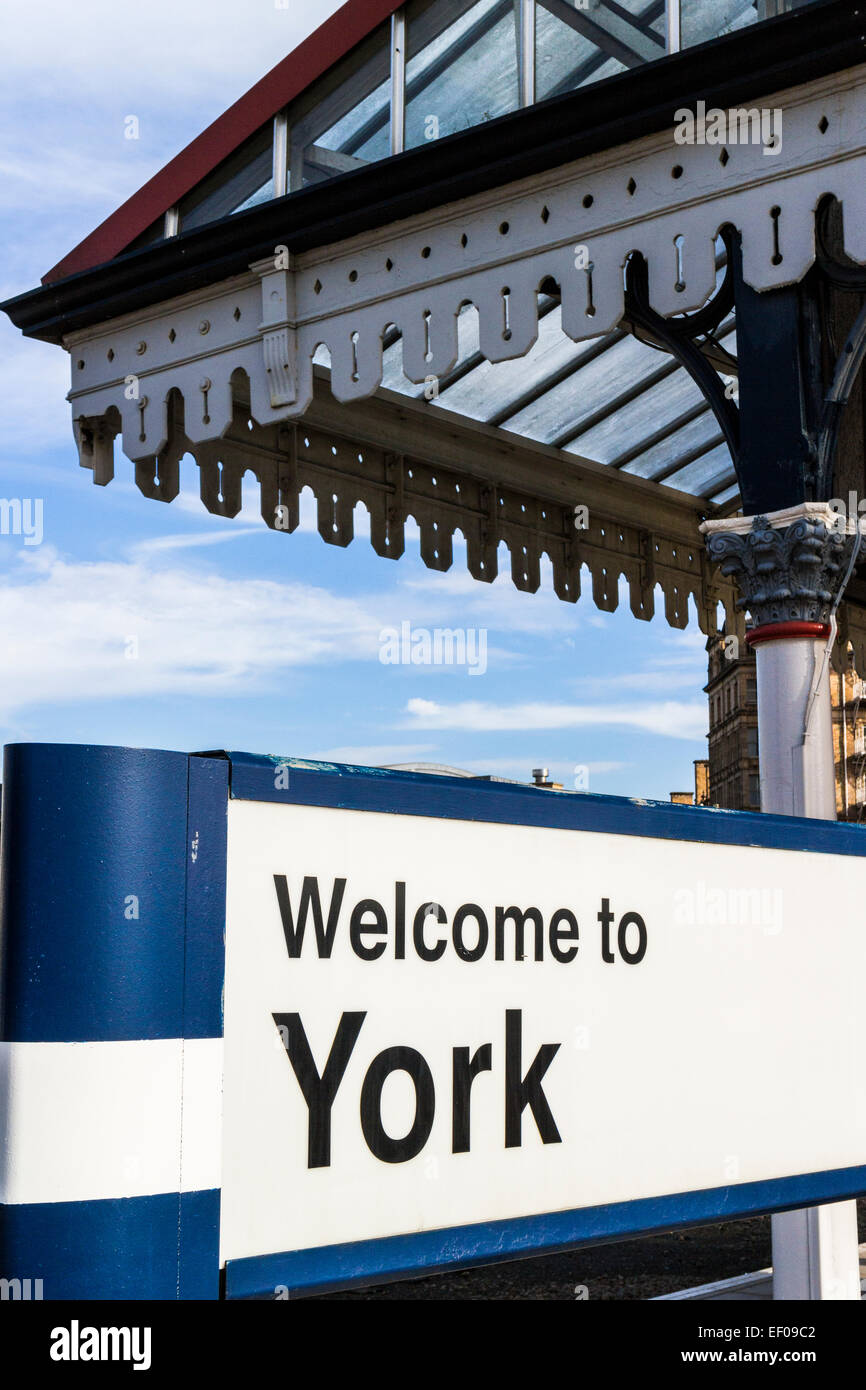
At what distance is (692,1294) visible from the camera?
7758 millimetres

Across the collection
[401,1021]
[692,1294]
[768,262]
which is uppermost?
[768,262]

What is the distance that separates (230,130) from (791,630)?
14.2 ft

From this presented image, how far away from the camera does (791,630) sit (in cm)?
652

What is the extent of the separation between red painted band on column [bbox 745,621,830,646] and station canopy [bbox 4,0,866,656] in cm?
85

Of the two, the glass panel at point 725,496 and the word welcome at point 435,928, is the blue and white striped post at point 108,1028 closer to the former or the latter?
the word welcome at point 435,928

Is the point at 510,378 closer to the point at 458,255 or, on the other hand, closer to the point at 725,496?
the point at 458,255

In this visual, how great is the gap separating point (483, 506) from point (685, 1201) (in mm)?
8218

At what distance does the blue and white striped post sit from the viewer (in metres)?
2.19

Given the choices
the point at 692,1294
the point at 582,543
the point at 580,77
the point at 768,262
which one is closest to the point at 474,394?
the point at 582,543

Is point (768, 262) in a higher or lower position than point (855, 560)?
higher

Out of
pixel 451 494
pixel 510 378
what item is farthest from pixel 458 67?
Result: pixel 451 494

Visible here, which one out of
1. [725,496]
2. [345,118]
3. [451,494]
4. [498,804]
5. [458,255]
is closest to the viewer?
[498,804]

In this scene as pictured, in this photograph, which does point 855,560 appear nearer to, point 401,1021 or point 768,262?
point 768,262

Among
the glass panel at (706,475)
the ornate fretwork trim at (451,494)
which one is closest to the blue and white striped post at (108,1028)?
the ornate fretwork trim at (451,494)
